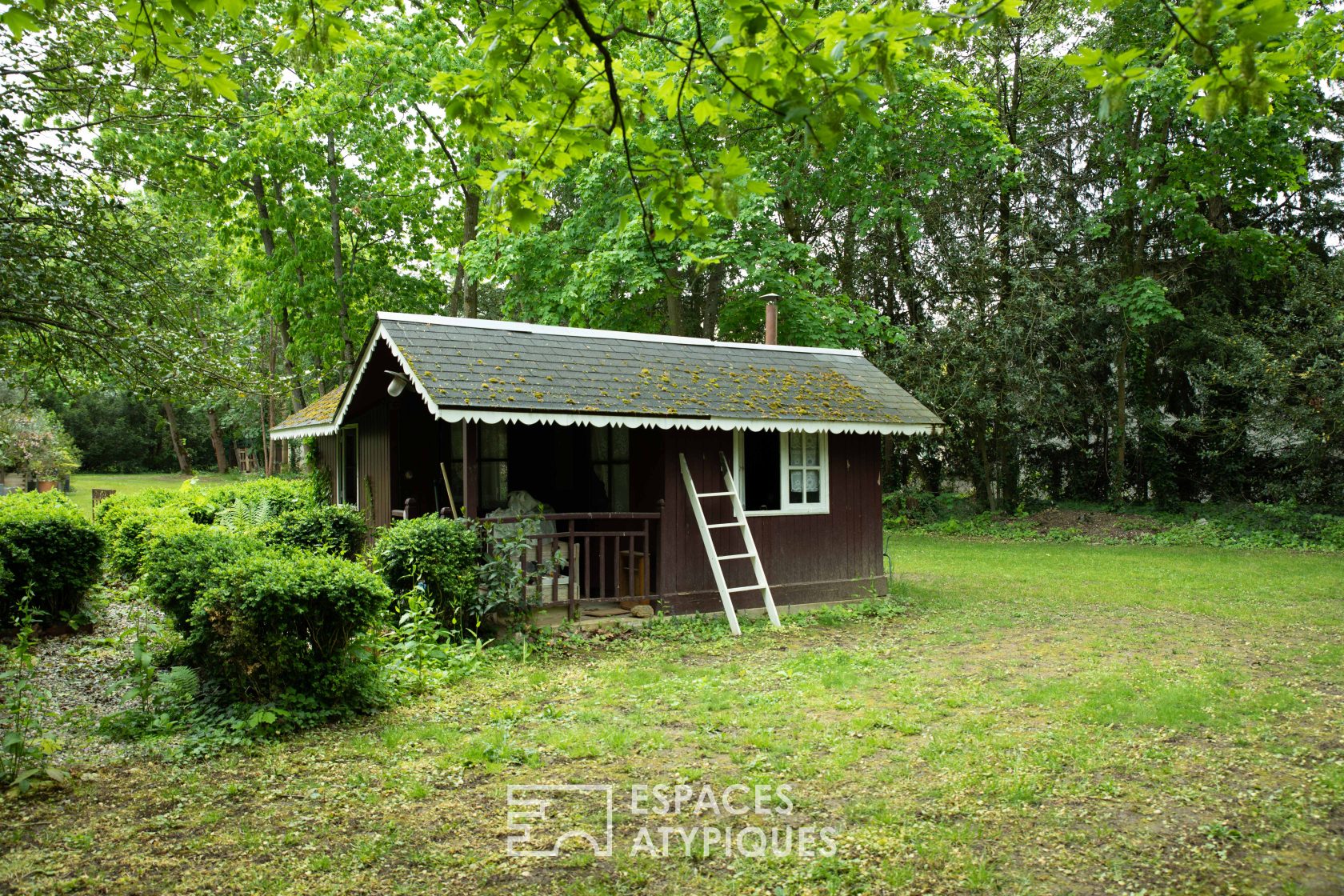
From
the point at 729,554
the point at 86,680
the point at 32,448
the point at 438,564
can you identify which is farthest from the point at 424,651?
the point at 32,448

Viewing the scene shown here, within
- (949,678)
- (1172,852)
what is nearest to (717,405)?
(949,678)

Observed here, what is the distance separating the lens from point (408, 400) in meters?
11.9

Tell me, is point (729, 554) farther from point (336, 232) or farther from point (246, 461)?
point (246, 461)

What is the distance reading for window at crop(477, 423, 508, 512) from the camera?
1200cm

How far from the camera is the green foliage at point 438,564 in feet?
27.8

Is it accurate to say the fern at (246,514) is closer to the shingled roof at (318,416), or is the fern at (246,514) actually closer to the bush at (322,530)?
the bush at (322,530)

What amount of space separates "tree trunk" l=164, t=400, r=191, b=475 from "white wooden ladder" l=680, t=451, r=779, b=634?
123 feet

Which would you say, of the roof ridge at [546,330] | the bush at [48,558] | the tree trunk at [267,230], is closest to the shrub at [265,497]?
the bush at [48,558]

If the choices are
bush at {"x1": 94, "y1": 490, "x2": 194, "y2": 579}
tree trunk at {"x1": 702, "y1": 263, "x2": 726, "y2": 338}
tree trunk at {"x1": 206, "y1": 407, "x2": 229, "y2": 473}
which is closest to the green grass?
tree trunk at {"x1": 206, "y1": 407, "x2": 229, "y2": 473}

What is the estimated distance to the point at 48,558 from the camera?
8.62 m

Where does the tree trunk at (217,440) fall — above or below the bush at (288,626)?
above

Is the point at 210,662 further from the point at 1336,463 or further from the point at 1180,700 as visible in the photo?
the point at 1336,463

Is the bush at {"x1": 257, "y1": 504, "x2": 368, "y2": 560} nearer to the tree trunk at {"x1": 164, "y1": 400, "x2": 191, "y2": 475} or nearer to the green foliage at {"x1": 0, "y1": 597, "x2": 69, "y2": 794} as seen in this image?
the green foliage at {"x1": 0, "y1": 597, "x2": 69, "y2": 794}

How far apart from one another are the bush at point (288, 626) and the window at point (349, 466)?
7183 mm
